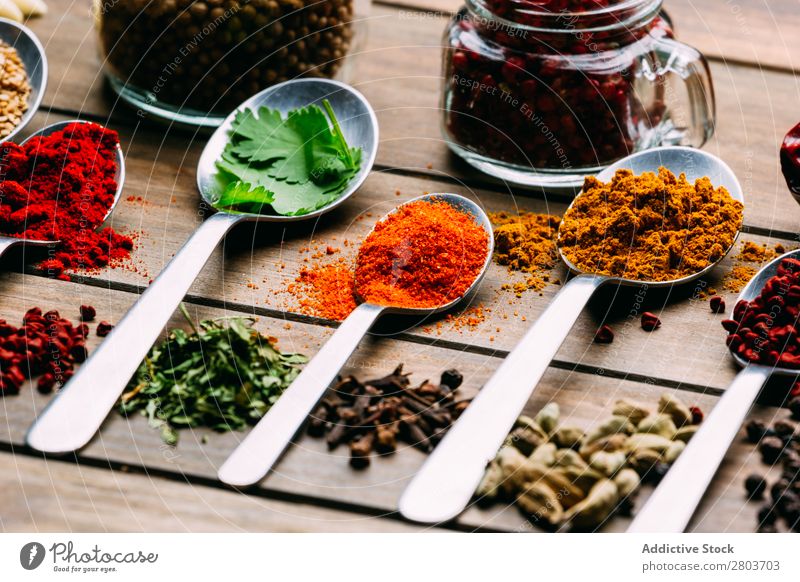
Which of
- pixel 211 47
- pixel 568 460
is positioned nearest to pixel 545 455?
pixel 568 460

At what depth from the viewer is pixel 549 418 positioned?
0.55m

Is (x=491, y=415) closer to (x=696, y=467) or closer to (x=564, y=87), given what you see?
(x=696, y=467)

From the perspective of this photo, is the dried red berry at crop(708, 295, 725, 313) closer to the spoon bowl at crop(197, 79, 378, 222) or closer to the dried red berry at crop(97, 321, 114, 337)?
the spoon bowl at crop(197, 79, 378, 222)

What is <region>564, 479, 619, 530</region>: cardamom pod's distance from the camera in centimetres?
49

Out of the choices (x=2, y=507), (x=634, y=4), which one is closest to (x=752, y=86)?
(x=634, y=4)

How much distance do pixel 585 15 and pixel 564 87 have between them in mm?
64

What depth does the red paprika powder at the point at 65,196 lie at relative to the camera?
2.21 ft

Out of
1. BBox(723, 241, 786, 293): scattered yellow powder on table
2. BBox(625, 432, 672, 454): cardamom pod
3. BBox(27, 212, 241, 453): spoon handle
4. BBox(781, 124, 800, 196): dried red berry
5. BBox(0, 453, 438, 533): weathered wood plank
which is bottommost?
BBox(0, 453, 438, 533): weathered wood plank

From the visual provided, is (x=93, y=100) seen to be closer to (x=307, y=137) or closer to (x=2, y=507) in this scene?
(x=307, y=137)

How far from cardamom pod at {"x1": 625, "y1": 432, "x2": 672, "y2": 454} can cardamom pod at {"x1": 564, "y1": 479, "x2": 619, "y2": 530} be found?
0.12 feet
